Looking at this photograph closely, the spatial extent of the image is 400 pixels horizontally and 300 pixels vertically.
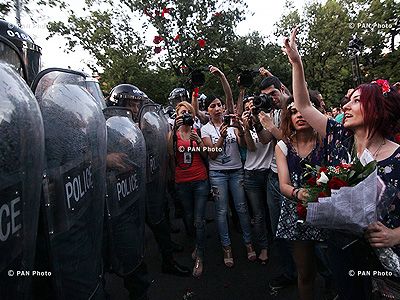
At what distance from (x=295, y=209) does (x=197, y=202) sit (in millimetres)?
1408

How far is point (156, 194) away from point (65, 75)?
1416 mm

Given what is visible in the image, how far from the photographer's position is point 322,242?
8.01ft

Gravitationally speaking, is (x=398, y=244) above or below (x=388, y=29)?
below

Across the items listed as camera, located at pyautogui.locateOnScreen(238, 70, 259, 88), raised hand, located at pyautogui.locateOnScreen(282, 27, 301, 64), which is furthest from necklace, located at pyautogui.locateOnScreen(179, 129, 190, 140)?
raised hand, located at pyautogui.locateOnScreen(282, 27, 301, 64)

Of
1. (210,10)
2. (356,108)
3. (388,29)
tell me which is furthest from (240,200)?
(388,29)

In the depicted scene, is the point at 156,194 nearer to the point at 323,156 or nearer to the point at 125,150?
the point at 125,150

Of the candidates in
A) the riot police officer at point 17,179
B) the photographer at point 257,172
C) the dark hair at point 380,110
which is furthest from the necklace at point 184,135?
the riot police officer at point 17,179

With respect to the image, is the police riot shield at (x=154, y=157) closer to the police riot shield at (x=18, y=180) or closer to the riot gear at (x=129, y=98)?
the riot gear at (x=129, y=98)

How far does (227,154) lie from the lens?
12.4 ft

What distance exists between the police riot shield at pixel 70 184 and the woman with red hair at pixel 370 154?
1266mm

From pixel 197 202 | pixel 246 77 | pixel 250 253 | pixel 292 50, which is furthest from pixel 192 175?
pixel 292 50

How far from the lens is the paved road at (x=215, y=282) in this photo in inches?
121

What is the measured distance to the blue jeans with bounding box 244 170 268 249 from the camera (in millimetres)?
3654

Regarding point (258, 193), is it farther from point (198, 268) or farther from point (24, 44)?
point (24, 44)
